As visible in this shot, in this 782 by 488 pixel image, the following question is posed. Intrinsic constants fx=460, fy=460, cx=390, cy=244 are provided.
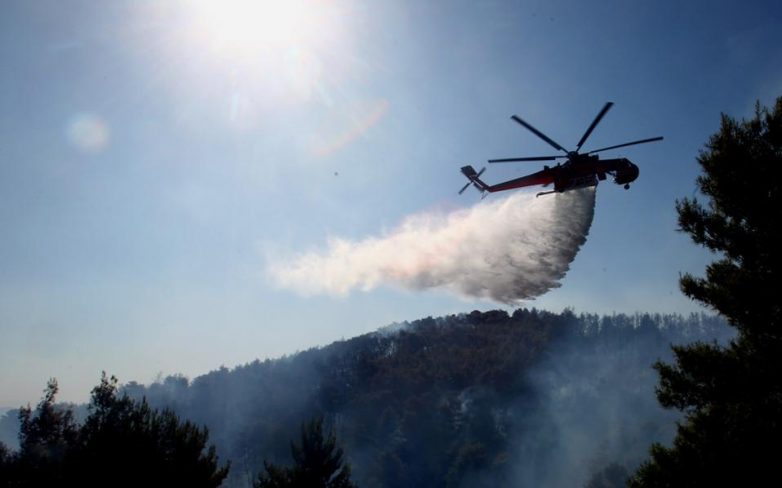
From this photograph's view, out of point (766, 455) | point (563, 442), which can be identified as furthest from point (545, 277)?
point (563, 442)

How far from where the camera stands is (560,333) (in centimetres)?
11900

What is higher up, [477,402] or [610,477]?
[477,402]

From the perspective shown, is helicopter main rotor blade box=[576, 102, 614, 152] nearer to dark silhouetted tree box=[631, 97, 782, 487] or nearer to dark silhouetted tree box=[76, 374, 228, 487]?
dark silhouetted tree box=[631, 97, 782, 487]

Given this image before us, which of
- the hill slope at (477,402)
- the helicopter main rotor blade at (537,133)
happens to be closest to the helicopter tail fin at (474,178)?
the helicopter main rotor blade at (537,133)

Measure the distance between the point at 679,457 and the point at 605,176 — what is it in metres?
15.5

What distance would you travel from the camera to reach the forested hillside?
8350 cm

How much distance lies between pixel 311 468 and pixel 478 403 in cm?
8757

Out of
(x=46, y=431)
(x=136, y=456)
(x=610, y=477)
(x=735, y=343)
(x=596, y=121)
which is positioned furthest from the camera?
(x=610, y=477)

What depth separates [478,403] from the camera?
10181 centimetres

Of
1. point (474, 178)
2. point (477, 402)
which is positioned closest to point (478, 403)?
point (477, 402)

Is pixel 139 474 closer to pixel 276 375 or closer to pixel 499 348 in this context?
pixel 499 348

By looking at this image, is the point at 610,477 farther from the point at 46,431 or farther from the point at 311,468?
the point at 46,431

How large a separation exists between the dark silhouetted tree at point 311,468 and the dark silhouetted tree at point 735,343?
13.4 meters

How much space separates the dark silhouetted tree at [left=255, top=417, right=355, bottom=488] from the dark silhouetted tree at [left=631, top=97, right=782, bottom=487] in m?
13.4
